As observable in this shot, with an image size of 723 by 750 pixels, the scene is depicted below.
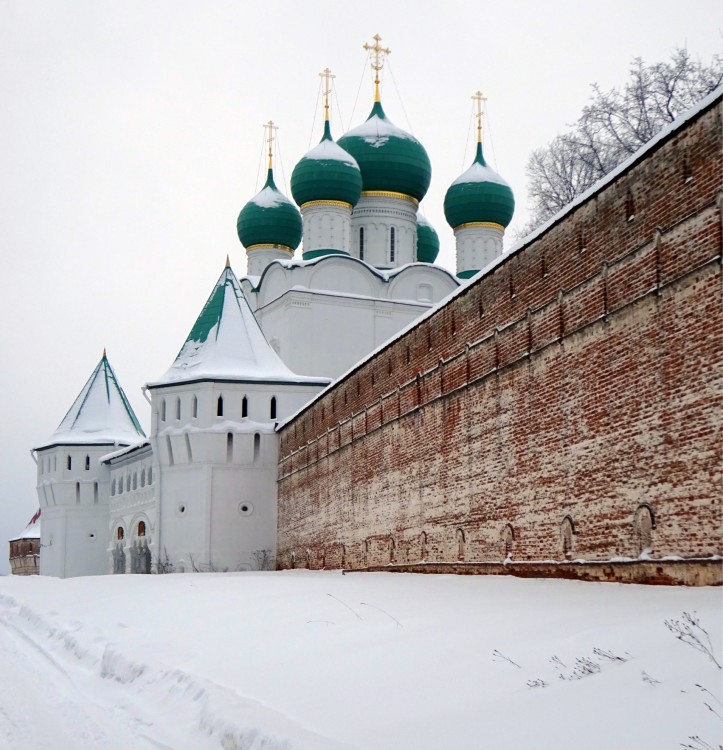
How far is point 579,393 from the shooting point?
8.90 meters

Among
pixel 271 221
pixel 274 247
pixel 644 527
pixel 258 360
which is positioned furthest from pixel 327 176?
pixel 644 527

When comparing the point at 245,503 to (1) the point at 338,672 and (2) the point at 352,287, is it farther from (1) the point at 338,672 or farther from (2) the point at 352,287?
(1) the point at 338,672

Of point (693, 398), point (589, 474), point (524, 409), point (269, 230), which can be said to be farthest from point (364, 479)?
point (269, 230)

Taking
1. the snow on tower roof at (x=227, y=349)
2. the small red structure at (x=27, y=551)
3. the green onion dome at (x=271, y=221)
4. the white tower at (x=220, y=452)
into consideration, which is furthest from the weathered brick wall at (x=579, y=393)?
the small red structure at (x=27, y=551)

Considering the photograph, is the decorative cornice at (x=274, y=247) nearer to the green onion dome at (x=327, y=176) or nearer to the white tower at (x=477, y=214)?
the green onion dome at (x=327, y=176)

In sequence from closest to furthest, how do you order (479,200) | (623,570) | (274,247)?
1. (623,570)
2. (479,200)
3. (274,247)

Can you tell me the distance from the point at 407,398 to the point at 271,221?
1645 cm

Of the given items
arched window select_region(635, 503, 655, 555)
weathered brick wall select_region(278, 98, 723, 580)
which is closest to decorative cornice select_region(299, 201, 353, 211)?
weathered brick wall select_region(278, 98, 723, 580)

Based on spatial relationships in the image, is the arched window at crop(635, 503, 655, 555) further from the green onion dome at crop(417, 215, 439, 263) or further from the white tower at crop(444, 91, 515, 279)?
the green onion dome at crop(417, 215, 439, 263)

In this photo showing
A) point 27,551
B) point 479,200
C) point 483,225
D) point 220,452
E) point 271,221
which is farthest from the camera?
point 27,551

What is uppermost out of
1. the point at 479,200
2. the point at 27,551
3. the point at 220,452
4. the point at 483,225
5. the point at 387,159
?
the point at 387,159

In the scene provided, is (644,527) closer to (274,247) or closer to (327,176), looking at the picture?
(327,176)

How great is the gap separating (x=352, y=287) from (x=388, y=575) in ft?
46.8

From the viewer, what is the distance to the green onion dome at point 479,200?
93.9 ft
